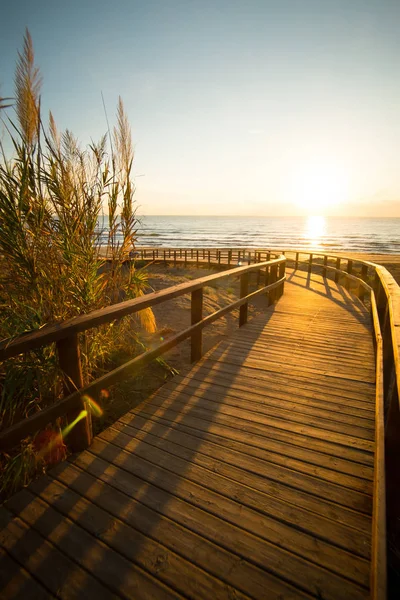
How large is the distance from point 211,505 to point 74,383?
47.6 inches

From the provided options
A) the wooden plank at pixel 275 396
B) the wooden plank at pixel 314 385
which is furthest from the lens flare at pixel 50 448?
the wooden plank at pixel 314 385

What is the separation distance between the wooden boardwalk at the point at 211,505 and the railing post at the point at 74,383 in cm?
12

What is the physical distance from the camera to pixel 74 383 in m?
2.11

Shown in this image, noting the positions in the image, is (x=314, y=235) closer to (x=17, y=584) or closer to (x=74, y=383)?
(x=74, y=383)

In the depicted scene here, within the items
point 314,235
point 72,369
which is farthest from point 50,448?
point 314,235

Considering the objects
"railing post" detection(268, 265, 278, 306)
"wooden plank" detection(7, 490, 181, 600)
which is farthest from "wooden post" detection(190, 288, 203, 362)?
"railing post" detection(268, 265, 278, 306)

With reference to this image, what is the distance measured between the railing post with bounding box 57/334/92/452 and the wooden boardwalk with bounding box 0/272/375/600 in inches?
4.9

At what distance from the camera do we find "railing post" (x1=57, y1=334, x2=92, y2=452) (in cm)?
204

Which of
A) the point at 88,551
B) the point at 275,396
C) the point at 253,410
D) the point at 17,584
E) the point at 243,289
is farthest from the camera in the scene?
the point at 243,289

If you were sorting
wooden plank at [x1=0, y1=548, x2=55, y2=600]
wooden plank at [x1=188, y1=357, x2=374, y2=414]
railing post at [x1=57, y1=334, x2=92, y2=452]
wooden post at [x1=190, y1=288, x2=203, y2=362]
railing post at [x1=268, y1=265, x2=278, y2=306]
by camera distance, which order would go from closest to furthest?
wooden plank at [x1=0, y1=548, x2=55, y2=600] < railing post at [x1=57, y1=334, x2=92, y2=452] < wooden plank at [x1=188, y1=357, x2=374, y2=414] < wooden post at [x1=190, y1=288, x2=203, y2=362] < railing post at [x1=268, y1=265, x2=278, y2=306]

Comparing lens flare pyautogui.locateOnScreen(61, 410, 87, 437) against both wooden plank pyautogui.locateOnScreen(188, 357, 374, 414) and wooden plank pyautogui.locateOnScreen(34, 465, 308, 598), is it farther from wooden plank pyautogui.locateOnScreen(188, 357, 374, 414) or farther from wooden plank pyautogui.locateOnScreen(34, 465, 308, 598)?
wooden plank pyautogui.locateOnScreen(188, 357, 374, 414)

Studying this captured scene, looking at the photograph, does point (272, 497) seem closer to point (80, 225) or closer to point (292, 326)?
point (80, 225)

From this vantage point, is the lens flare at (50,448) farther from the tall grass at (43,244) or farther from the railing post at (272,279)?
the railing post at (272,279)

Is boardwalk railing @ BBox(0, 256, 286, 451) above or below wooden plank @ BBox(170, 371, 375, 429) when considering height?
above
